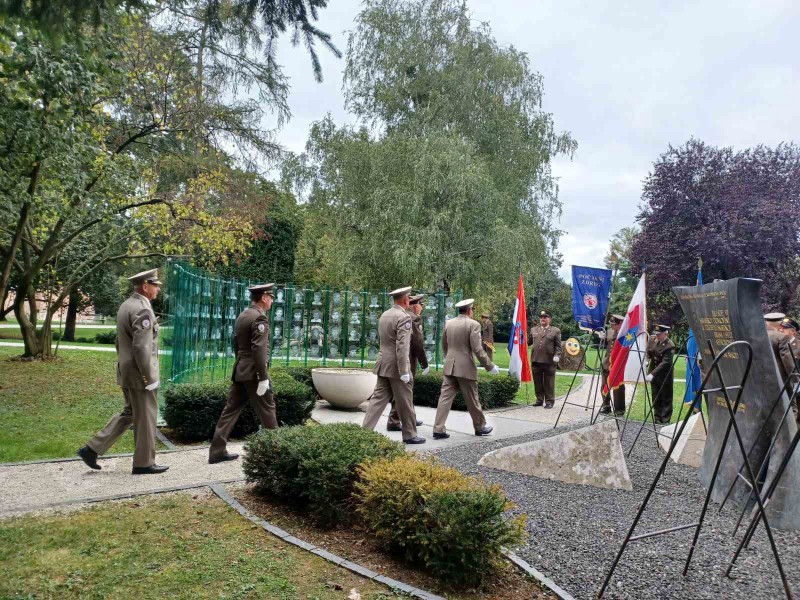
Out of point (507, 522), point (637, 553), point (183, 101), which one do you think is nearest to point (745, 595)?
point (637, 553)

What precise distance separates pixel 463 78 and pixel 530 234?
6353mm

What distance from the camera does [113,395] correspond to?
12.9m

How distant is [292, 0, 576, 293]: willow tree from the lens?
23.1 meters

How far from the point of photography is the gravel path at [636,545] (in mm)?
4285

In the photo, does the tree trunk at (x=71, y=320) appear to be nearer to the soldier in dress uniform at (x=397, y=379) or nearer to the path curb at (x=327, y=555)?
the soldier in dress uniform at (x=397, y=379)

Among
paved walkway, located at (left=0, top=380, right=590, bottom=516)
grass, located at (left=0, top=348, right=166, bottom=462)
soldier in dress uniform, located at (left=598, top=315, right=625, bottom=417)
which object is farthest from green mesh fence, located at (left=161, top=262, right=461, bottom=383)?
paved walkway, located at (left=0, top=380, right=590, bottom=516)

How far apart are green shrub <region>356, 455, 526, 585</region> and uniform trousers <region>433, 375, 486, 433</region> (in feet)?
15.1

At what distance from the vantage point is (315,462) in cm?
533

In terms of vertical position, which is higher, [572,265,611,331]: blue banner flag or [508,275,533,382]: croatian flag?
[572,265,611,331]: blue banner flag

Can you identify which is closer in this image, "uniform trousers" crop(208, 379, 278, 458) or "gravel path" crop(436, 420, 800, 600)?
"gravel path" crop(436, 420, 800, 600)

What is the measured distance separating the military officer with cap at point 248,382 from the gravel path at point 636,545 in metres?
2.24

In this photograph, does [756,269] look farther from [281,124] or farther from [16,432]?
[16,432]

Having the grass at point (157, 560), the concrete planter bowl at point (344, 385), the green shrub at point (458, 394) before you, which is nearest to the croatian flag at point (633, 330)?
the green shrub at point (458, 394)

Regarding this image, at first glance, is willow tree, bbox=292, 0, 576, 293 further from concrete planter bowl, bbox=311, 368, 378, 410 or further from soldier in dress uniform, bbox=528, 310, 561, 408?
concrete planter bowl, bbox=311, 368, 378, 410
